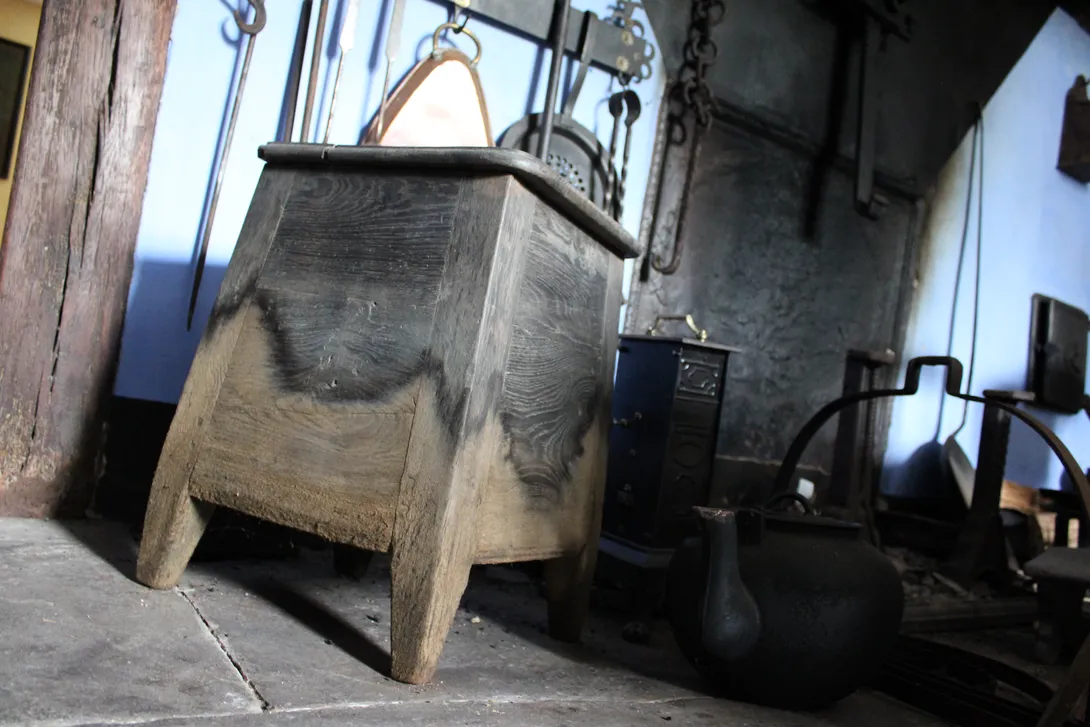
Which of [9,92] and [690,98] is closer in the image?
[690,98]

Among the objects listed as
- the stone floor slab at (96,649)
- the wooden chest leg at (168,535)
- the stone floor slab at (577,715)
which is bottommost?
the stone floor slab at (577,715)

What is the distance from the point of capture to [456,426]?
3.41 feet

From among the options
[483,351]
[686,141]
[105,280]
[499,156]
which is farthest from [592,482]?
[686,141]

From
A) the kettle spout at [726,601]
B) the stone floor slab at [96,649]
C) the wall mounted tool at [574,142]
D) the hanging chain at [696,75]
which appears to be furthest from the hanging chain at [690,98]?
the stone floor slab at [96,649]

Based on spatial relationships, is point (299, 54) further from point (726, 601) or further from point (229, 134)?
point (726, 601)

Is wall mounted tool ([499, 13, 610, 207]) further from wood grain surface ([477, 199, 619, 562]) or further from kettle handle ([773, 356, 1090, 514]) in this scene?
kettle handle ([773, 356, 1090, 514])

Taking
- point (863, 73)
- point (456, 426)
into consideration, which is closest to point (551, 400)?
point (456, 426)

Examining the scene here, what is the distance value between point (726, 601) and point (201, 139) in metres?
1.46

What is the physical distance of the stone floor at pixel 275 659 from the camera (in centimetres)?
87

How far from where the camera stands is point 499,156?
43.0 inches

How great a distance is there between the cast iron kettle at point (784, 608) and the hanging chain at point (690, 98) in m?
1.31

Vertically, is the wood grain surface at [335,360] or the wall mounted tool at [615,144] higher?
the wall mounted tool at [615,144]

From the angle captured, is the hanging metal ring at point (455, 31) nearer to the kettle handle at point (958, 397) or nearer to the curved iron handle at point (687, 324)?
the curved iron handle at point (687, 324)

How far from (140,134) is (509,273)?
39.9 inches
